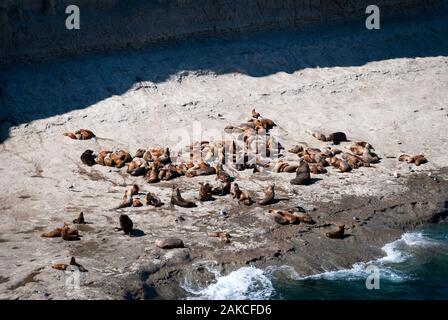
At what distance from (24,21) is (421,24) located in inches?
392

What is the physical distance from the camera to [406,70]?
2147 centimetres

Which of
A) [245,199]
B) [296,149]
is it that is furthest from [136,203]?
[296,149]

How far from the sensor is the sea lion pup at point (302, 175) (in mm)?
16422

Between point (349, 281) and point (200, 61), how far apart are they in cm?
758

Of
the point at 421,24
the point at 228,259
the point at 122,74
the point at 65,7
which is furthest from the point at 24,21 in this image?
the point at 421,24

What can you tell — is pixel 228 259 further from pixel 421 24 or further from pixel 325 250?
pixel 421 24

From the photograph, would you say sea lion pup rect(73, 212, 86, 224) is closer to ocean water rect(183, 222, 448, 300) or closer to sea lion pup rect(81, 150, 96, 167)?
ocean water rect(183, 222, 448, 300)

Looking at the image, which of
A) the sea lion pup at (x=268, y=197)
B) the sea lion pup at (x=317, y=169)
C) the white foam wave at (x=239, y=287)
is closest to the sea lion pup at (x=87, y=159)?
the sea lion pup at (x=268, y=197)

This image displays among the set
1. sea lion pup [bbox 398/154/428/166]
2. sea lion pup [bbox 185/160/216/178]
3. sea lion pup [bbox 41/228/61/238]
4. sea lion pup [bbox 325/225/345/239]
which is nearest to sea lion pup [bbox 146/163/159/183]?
sea lion pup [bbox 185/160/216/178]

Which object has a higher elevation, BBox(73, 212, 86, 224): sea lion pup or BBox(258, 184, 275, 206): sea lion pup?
BBox(258, 184, 275, 206): sea lion pup

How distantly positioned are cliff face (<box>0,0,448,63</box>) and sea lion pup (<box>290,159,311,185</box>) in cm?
527

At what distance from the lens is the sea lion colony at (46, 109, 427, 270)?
15.5 meters

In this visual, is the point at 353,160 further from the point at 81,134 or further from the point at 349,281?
the point at 81,134

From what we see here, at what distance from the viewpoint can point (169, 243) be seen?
13.8 metres
